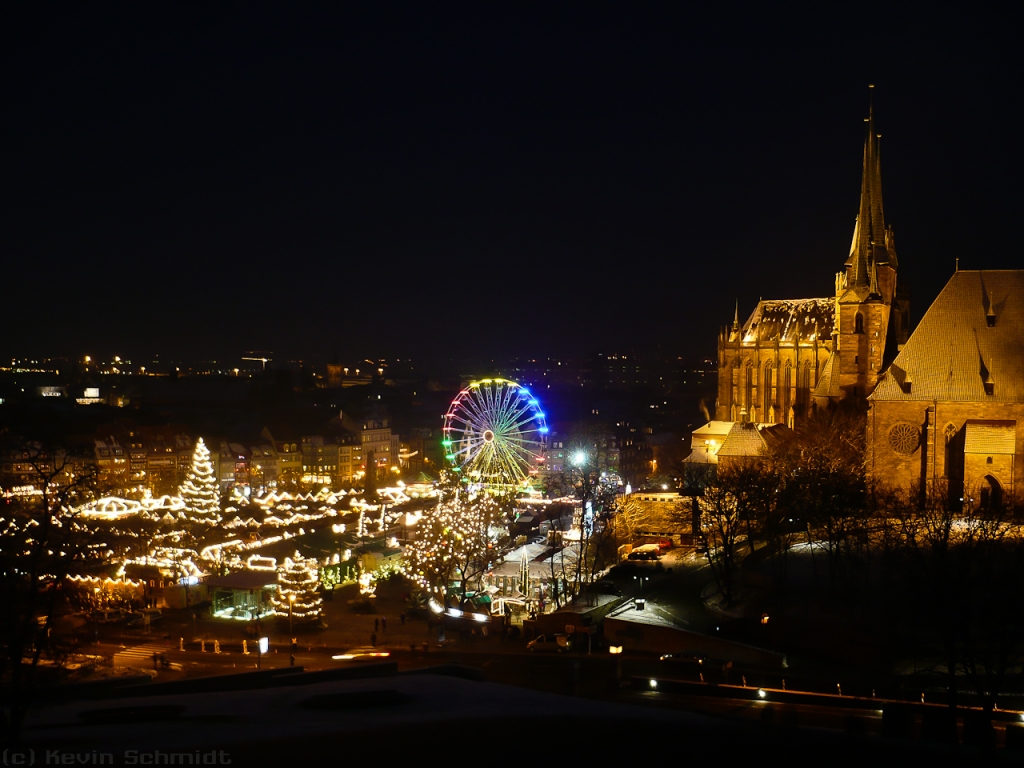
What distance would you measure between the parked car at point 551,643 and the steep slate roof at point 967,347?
21391 millimetres

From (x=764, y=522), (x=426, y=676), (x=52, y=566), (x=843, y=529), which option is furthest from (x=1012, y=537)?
(x=52, y=566)

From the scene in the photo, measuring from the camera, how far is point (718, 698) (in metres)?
22.7

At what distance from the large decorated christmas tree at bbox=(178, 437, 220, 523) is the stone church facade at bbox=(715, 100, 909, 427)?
121ft

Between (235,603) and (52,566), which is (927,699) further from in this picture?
(235,603)

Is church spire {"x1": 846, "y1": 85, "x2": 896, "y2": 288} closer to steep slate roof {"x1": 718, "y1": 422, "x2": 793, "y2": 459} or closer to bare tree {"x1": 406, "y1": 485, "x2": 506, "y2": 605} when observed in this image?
steep slate roof {"x1": 718, "y1": 422, "x2": 793, "y2": 459}

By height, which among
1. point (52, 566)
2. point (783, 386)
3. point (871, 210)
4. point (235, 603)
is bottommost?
point (235, 603)

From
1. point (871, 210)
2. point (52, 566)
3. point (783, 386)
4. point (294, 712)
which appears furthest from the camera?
point (783, 386)

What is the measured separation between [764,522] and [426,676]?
→ 88.7 ft

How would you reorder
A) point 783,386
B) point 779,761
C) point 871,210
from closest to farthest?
point 779,761
point 871,210
point 783,386

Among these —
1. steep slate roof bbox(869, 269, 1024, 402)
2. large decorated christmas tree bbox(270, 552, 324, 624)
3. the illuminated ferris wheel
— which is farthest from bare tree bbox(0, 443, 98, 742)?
steep slate roof bbox(869, 269, 1024, 402)

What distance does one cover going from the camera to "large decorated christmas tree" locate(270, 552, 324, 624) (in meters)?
40.6

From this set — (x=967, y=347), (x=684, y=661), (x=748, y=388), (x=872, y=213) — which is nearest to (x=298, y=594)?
(x=684, y=661)

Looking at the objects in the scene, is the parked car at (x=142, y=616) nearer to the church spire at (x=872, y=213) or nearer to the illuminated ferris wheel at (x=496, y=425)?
the illuminated ferris wheel at (x=496, y=425)

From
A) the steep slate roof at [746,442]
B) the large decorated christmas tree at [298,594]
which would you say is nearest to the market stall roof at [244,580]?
the large decorated christmas tree at [298,594]
